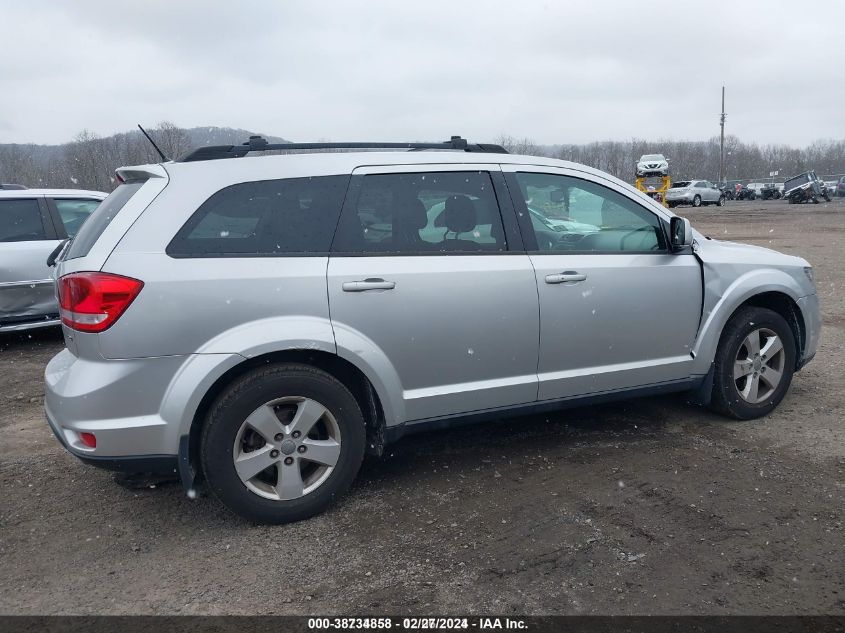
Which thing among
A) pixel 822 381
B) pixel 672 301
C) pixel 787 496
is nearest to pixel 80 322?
pixel 672 301

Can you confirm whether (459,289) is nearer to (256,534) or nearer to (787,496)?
(256,534)

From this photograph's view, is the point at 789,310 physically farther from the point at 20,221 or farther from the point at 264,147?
the point at 20,221

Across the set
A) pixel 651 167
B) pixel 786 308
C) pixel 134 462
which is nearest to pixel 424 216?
pixel 134 462

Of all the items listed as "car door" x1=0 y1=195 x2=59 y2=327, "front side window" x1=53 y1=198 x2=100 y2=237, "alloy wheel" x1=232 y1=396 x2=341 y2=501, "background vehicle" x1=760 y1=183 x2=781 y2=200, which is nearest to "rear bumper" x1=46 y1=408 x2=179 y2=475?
"alloy wheel" x1=232 y1=396 x2=341 y2=501

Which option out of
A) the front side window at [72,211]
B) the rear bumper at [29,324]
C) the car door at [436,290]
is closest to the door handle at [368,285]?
the car door at [436,290]

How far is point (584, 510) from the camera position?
11.0ft

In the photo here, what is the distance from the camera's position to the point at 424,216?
11.8ft

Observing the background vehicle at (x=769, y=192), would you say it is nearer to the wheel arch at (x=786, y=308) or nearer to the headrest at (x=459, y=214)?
the wheel arch at (x=786, y=308)

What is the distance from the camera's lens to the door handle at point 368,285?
3.28 meters

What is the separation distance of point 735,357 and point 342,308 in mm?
2721

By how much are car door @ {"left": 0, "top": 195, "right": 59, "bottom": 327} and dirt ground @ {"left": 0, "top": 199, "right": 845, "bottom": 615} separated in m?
2.77

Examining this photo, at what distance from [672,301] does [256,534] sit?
2751 mm

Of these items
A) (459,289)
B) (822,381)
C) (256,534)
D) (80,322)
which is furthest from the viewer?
(822,381)

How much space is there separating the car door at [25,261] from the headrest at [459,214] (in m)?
5.00
